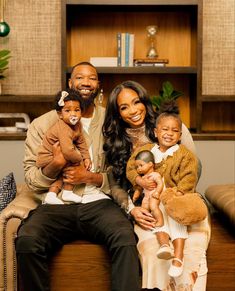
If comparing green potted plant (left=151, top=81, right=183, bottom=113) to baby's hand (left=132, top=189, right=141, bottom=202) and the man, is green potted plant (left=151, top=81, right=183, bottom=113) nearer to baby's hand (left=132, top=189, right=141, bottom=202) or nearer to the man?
the man

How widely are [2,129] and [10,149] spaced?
0.18 metres

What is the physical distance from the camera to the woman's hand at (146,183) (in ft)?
9.21

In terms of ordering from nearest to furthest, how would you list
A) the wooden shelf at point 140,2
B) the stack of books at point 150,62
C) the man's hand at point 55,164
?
the man's hand at point 55,164, the wooden shelf at point 140,2, the stack of books at point 150,62

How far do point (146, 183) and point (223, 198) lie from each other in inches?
31.8

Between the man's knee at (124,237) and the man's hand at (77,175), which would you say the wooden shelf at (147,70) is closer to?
the man's hand at (77,175)

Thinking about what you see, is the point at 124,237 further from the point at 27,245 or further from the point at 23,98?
the point at 23,98

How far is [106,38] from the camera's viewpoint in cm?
433

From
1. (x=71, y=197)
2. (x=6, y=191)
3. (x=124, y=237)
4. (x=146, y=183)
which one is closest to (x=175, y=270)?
(x=124, y=237)

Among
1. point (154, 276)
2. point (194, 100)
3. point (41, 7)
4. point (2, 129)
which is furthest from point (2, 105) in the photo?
point (154, 276)

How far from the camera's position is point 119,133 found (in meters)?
3.06

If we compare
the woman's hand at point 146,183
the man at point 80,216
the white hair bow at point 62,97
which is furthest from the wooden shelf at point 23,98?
the woman's hand at point 146,183

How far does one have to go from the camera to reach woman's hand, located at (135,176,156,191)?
110 inches

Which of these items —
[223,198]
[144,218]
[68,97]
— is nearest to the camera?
[144,218]

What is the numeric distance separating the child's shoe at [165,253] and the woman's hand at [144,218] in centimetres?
18
